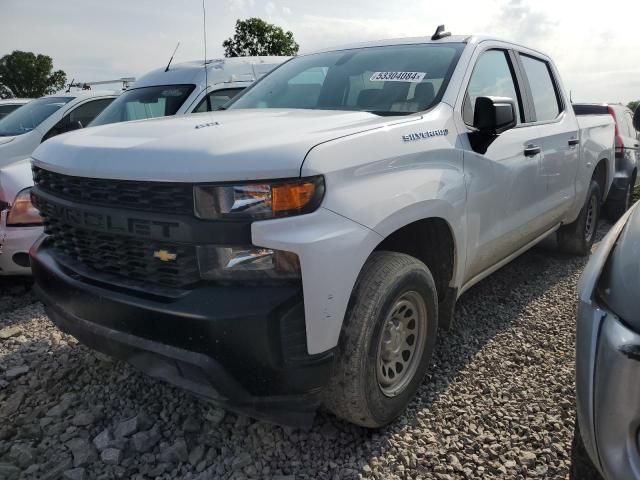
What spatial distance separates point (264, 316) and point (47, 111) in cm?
552

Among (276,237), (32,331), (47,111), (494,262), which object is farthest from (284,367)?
(47,111)

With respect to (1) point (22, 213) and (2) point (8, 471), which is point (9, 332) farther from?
(2) point (8, 471)

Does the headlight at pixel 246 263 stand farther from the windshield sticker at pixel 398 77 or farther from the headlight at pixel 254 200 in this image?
the windshield sticker at pixel 398 77

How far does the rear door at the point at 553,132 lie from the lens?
3.74 metres

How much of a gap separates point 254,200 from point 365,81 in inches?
59.5

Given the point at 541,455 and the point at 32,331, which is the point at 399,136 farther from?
the point at 32,331

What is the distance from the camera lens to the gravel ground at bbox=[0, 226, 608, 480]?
222 cm

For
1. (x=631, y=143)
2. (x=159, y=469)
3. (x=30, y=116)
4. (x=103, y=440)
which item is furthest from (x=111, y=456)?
(x=631, y=143)

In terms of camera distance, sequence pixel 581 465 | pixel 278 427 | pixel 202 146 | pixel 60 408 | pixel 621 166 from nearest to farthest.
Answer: pixel 581 465 → pixel 202 146 → pixel 278 427 → pixel 60 408 → pixel 621 166

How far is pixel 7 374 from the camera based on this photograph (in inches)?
115

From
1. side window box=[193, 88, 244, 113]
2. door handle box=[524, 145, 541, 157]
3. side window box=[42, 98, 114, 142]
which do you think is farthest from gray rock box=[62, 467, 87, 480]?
side window box=[42, 98, 114, 142]

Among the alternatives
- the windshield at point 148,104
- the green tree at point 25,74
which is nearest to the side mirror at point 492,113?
the windshield at point 148,104

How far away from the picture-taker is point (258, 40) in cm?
2352

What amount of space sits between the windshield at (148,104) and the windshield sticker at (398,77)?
10.8ft
